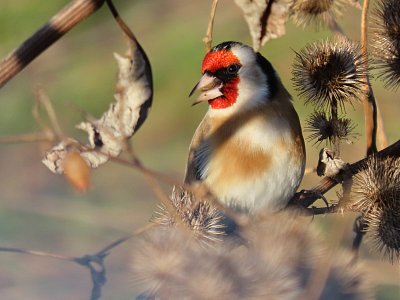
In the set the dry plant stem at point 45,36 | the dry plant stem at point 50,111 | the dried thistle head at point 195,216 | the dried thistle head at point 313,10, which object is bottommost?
the dried thistle head at point 195,216

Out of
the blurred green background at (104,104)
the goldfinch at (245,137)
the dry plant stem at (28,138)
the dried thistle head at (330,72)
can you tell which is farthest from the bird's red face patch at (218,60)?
the blurred green background at (104,104)

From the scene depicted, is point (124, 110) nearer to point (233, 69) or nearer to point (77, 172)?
point (77, 172)

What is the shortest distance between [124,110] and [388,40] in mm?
237

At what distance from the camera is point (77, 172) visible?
49 cm

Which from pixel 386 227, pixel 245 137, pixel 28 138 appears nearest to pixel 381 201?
pixel 386 227

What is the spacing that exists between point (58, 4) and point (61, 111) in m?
0.28

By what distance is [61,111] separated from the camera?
2.25 meters

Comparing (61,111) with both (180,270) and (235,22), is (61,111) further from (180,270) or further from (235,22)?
(180,270)

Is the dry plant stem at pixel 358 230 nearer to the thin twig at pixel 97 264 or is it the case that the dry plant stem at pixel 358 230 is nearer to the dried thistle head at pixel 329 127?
the dried thistle head at pixel 329 127

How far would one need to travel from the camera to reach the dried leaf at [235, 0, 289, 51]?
73cm

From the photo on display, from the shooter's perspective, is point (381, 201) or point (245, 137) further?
point (245, 137)

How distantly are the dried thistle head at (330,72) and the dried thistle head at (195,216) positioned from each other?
0.56 feet

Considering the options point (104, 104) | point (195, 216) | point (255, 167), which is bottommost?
point (104, 104)

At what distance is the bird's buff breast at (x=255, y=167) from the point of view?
34.9 inches
